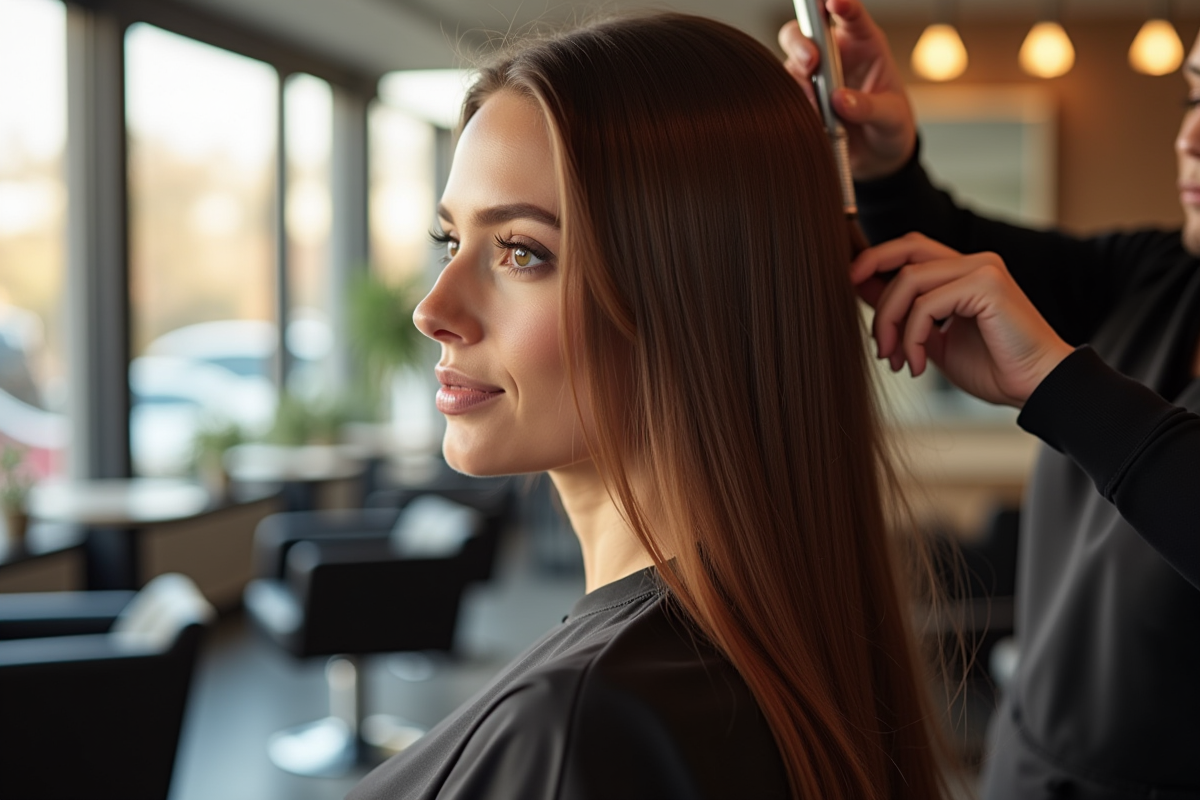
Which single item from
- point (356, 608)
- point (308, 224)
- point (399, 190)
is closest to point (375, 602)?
point (356, 608)

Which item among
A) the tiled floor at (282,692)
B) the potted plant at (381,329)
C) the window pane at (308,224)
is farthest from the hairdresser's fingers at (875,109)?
the potted plant at (381,329)

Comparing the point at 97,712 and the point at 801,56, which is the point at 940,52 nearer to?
the point at 801,56

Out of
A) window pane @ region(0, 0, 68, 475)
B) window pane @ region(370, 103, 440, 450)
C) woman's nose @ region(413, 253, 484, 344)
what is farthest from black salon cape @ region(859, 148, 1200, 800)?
window pane @ region(370, 103, 440, 450)

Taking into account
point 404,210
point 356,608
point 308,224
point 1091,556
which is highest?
point 404,210

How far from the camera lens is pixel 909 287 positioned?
1.11 m

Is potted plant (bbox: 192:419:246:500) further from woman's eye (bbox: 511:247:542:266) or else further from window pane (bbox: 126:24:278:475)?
woman's eye (bbox: 511:247:542:266)

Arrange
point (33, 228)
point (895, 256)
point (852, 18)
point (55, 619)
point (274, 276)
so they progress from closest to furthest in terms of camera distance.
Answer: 1. point (895, 256)
2. point (852, 18)
3. point (55, 619)
4. point (33, 228)
5. point (274, 276)

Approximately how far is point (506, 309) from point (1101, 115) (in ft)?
24.9

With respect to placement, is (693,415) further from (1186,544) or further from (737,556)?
(1186,544)

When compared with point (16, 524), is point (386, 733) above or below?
below

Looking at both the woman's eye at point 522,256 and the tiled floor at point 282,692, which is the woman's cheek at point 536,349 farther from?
the tiled floor at point 282,692

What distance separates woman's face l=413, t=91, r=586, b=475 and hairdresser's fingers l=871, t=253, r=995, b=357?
352 mm

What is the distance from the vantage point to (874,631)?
1.04m

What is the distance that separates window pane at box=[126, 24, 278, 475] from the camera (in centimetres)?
596
